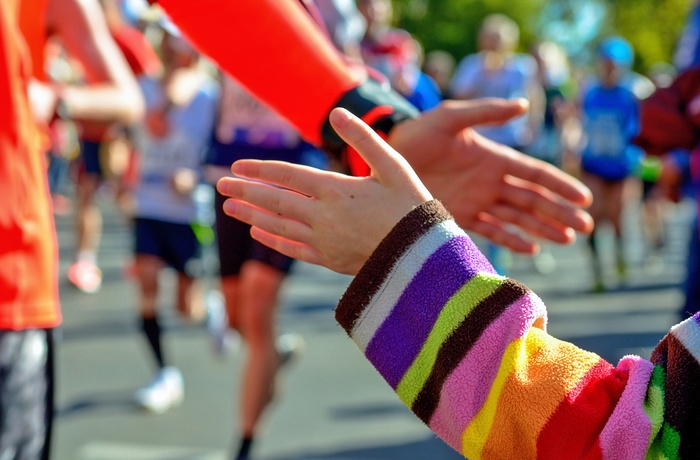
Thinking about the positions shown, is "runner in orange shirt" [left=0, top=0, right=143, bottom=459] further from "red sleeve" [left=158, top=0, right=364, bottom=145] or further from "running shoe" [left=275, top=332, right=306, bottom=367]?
"running shoe" [left=275, top=332, right=306, bottom=367]

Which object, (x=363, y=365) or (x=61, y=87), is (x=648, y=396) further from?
(x=363, y=365)

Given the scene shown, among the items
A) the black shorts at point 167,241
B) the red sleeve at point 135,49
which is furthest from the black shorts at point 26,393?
the black shorts at point 167,241

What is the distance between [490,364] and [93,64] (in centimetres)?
122

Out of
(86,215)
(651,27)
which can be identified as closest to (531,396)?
(86,215)

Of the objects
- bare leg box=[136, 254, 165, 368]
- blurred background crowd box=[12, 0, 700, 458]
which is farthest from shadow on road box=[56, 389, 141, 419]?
bare leg box=[136, 254, 165, 368]

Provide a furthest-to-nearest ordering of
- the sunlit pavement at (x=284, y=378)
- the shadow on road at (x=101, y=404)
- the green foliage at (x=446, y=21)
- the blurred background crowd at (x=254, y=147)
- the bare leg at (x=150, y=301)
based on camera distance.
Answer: the green foliage at (x=446, y=21)
the bare leg at (x=150, y=301)
the shadow on road at (x=101, y=404)
the sunlit pavement at (x=284, y=378)
the blurred background crowd at (x=254, y=147)

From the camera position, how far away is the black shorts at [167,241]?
4.50 meters

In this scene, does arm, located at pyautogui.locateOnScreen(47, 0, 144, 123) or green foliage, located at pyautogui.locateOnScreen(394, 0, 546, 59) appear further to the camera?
green foliage, located at pyautogui.locateOnScreen(394, 0, 546, 59)

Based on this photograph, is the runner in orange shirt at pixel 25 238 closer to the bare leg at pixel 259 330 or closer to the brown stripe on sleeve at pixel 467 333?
the brown stripe on sleeve at pixel 467 333

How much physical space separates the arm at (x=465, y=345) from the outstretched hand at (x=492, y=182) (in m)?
0.55

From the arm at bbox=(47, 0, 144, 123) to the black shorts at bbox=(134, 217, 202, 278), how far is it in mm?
2671

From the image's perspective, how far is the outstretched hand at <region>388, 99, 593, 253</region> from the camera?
159cm

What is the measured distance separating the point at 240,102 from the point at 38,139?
2.29m

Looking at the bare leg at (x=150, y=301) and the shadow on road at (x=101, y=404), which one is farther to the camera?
the bare leg at (x=150, y=301)
